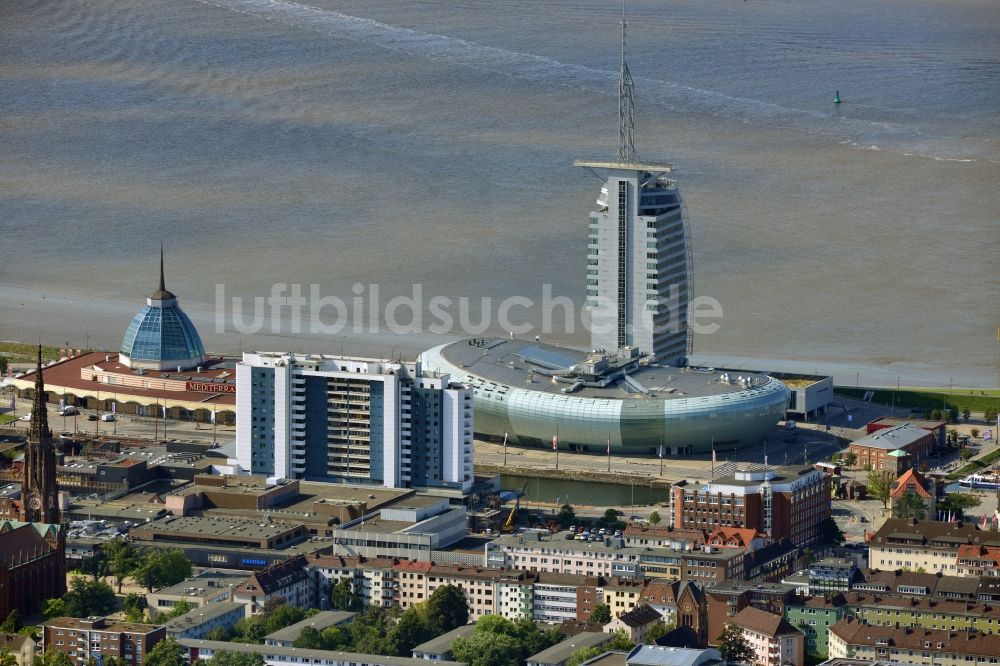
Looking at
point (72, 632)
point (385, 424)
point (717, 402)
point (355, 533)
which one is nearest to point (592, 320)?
point (717, 402)

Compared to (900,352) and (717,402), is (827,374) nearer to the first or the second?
(900,352)

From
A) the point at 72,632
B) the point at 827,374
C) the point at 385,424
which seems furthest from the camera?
the point at 827,374

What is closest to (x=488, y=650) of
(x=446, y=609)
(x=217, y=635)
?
(x=446, y=609)

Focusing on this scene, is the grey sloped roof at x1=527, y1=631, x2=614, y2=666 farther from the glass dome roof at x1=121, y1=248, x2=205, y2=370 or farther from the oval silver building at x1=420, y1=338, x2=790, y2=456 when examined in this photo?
the glass dome roof at x1=121, y1=248, x2=205, y2=370

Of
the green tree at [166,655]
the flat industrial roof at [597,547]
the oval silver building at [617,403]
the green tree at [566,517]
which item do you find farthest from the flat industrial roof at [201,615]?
the oval silver building at [617,403]

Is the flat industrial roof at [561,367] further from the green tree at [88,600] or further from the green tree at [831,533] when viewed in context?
the green tree at [88,600]

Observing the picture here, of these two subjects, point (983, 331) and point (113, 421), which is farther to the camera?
point (983, 331)

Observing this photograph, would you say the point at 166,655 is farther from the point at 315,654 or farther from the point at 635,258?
the point at 635,258
